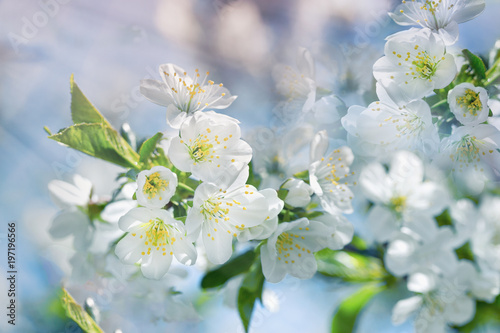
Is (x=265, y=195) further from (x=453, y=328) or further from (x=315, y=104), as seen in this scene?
(x=453, y=328)

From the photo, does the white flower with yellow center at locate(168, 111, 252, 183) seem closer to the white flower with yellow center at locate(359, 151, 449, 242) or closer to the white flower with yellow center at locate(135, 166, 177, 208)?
the white flower with yellow center at locate(135, 166, 177, 208)

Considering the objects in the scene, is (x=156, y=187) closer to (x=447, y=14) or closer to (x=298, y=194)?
(x=298, y=194)

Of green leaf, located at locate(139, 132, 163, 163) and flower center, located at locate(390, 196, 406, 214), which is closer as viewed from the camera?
green leaf, located at locate(139, 132, 163, 163)

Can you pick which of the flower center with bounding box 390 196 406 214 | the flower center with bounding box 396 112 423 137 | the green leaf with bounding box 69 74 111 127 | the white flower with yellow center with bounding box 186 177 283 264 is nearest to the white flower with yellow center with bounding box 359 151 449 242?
the flower center with bounding box 390 196 406 214

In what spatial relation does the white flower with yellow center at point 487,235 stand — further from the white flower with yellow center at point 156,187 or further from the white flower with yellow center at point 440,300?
the white flower with yellow center at point 156,187

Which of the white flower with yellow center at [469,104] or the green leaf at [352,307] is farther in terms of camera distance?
the green leaf at [352,307]

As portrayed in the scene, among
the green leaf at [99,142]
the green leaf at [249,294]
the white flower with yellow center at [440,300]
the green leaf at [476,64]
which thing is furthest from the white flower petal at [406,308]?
the green leaf at [99,142]

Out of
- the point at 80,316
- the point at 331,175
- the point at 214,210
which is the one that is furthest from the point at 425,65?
the point at 80,316
